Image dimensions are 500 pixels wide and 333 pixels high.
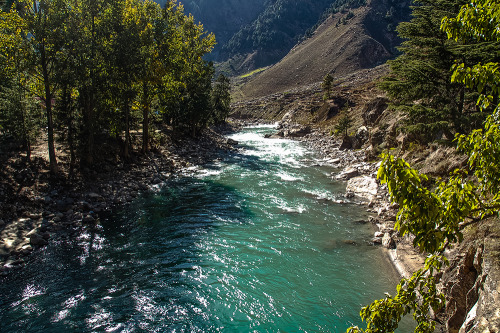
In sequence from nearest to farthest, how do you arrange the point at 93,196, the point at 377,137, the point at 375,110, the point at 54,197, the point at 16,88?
1. the point at 54,197
2. the point at 16,88
3. the point at 93,196
4. the point at 377,137
5. the point at 375,110

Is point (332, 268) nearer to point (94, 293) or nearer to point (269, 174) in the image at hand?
point (94, 293)

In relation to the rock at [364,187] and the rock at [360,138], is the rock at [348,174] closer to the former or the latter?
the rock at [364,187]

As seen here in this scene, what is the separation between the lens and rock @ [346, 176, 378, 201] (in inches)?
787

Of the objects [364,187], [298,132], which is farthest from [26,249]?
[298,132]

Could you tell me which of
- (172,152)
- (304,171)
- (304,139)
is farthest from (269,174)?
(304,139)

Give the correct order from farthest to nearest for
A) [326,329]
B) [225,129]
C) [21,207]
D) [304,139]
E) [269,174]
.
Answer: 1. [225,129]
2. [304,139]
3. [269,174]
4. [21,207]
5. [326,329]

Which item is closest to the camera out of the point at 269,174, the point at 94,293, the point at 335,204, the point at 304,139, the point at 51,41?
the point at 94,293

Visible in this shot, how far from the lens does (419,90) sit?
18.0 metres

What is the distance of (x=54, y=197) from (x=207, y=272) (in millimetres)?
11661

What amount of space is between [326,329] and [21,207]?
16.2 meters

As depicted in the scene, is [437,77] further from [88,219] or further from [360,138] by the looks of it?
[88,219]

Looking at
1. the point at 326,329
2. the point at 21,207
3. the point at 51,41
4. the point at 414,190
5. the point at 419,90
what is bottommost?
the point at 326,329

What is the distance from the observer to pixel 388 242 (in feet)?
43.4

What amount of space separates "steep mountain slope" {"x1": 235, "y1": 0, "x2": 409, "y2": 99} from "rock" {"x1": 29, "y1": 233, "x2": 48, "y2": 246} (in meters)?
139
